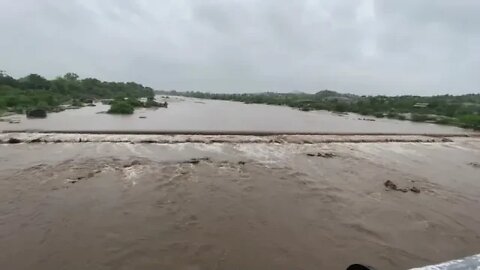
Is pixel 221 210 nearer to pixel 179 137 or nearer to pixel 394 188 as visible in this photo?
pixel 394 188

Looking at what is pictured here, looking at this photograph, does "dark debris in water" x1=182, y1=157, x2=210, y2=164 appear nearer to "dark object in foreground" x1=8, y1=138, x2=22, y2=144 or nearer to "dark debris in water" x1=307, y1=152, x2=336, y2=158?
"dark debris in water" x1=307, y1=152, x2=336, y2=158

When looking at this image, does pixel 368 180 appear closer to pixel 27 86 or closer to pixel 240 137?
pixel 240 137

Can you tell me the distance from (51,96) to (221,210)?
33.5 meters

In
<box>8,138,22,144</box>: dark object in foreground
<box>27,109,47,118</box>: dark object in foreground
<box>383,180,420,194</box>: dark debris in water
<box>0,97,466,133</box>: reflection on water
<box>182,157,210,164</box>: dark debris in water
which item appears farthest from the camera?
<box>27,109,47,118</box>: dark object in foreground

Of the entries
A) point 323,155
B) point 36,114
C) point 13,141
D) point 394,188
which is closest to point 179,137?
point 323,155

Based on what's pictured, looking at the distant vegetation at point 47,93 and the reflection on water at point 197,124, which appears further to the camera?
the distant vegetation at point 47,93

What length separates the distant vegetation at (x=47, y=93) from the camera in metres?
28.8

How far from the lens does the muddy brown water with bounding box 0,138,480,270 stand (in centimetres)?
584

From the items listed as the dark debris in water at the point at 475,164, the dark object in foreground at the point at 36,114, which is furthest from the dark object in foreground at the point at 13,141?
the dark debris in water at the point at 475,164

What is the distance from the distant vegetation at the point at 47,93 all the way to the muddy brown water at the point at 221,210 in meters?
16.9

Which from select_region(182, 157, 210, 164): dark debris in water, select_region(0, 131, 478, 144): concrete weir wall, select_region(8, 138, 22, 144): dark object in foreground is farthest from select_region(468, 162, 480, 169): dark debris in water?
select_region(8, 138, 22, 144): dark object in foreground

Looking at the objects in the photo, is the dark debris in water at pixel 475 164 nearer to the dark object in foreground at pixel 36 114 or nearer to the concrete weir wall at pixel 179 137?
the concrete weir wall at pixel 179 137

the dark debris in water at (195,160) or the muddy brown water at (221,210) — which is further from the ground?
the dark debris in water at (195,160)

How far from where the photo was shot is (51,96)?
34969mm
